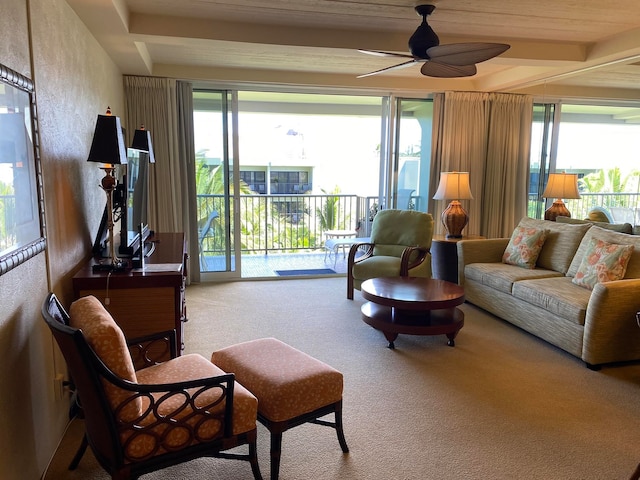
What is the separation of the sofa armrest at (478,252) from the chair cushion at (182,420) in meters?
3.25

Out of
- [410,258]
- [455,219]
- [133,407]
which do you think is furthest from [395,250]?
[133,407]

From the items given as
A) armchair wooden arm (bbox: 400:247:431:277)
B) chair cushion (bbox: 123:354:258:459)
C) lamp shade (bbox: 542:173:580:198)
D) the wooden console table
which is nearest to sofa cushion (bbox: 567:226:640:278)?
armchair wooden arm (bbox: 400:247:431:277)

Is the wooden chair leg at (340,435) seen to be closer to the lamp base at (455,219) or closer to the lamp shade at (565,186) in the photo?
the lamp base at (455,219)

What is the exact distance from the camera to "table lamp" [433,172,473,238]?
5.25m

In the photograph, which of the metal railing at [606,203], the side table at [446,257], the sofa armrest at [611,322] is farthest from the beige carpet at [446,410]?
the metal railing at [606,203]

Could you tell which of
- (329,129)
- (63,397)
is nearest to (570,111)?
(329,129)

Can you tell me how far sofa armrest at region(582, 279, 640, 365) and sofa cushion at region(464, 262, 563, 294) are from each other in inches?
34.2

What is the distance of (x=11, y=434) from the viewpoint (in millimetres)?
1729

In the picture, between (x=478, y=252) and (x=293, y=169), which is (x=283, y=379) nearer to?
(x=478, y=252)

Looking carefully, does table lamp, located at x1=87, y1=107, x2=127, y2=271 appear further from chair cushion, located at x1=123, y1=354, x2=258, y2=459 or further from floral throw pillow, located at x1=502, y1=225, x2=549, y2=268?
floral throw pillow, located at x1=502, y1=225, x2=549, y2=268

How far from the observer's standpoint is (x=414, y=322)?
360cm

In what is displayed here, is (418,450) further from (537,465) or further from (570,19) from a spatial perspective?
(570,19)

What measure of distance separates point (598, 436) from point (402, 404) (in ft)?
3.33

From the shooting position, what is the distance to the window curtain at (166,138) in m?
4.95
